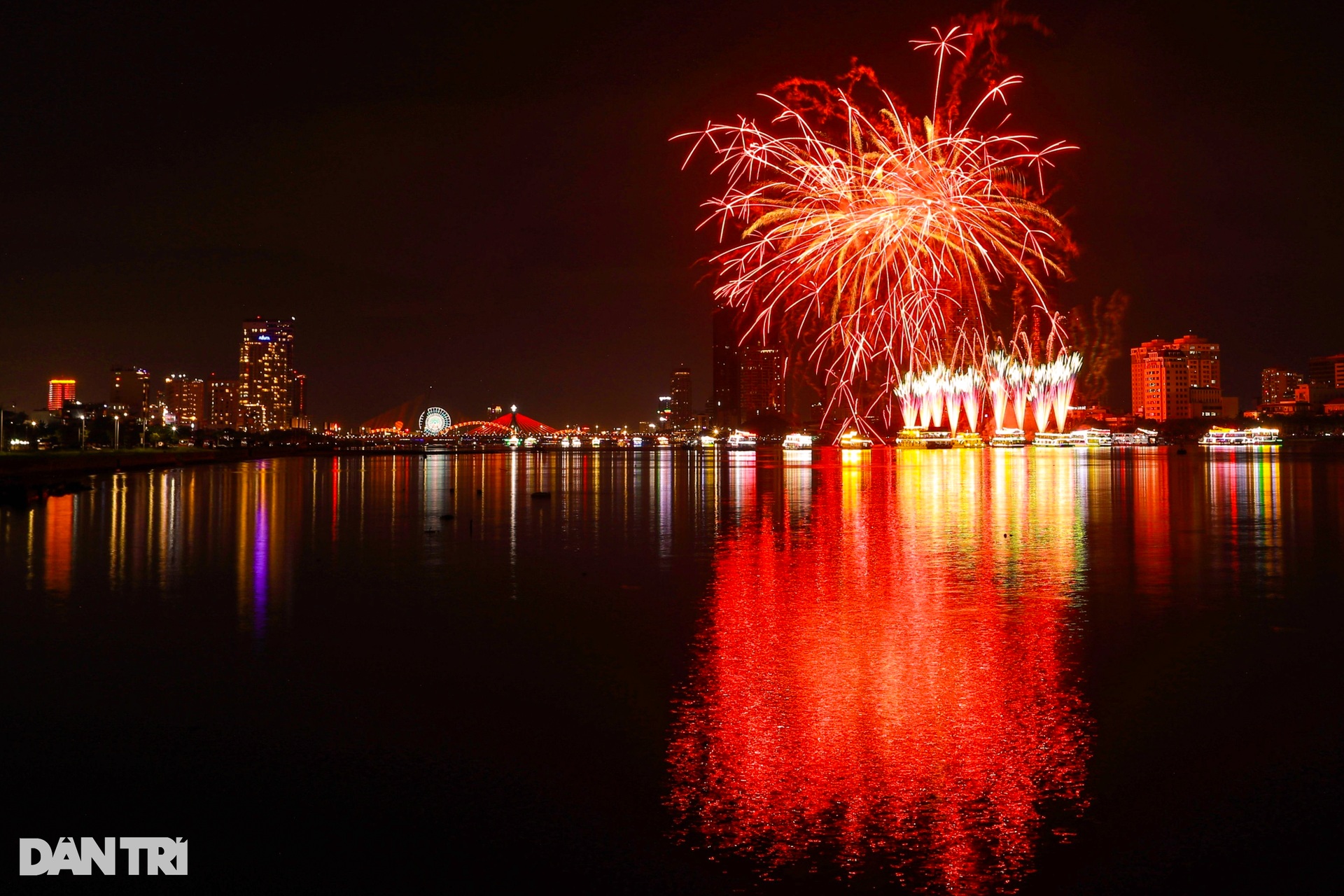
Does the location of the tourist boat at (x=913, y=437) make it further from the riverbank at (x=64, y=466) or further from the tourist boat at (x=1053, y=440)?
the riverbank at (x=64, y=466)

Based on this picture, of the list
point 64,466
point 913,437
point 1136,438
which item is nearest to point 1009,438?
point 913,437

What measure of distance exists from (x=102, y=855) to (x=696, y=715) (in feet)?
10.3

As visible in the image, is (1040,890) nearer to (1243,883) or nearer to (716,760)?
(1243,883)

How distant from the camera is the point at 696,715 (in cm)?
629

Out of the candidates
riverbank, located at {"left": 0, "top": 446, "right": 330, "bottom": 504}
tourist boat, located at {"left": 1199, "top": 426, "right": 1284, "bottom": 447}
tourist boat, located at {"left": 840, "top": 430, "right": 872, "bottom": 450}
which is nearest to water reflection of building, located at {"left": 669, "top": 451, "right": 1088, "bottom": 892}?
riverbank, located at {"left": 0, "top": 446, "right": 330, "bottom": 504}

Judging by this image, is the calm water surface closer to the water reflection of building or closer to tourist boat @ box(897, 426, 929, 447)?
the water reflection of building

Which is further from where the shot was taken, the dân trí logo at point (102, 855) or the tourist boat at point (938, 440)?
the tourist boat at point (938, 440)

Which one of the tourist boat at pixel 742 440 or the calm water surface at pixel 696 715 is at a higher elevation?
the tourist boat at pixel 742 440

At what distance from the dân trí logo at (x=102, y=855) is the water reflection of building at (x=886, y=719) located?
7.13ft

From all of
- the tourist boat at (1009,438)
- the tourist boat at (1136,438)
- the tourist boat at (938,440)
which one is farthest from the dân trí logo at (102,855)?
the tourist boat at (1136,438)

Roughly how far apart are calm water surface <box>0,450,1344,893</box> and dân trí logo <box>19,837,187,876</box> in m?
0.10

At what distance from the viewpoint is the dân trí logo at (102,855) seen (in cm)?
441

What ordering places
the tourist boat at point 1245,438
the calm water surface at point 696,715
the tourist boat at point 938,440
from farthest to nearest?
the tourist boat at point 938,440 → the tourist boat at point 1245,438 → the calm water surface at point 696,715

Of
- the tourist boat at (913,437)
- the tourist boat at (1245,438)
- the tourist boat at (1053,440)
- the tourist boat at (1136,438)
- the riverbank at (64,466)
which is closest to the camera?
the riverbank at (64,466)
